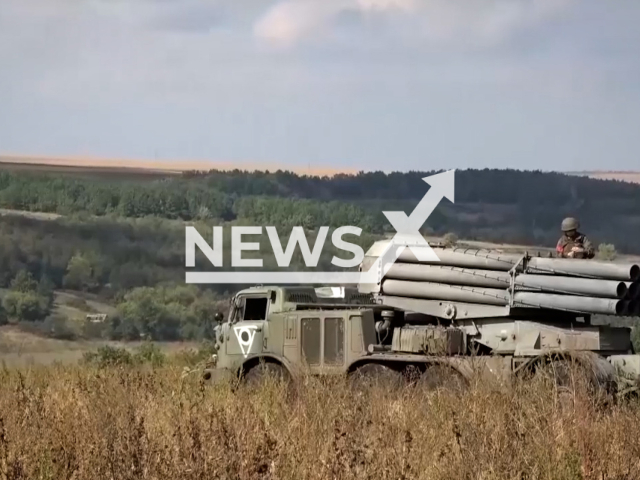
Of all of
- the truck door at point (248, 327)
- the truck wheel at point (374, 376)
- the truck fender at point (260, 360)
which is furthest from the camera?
the truck door at point (248, 327)

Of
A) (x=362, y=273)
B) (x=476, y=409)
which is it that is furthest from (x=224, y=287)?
(x=476, y=409)

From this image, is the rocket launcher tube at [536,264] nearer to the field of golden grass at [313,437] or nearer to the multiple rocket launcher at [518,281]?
the multiple rocket launcher at [518,281]

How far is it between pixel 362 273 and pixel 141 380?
4929mm

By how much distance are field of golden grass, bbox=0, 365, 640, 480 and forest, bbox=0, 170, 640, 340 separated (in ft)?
82.7

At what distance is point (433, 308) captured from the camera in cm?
1622

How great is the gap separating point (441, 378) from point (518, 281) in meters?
1.65

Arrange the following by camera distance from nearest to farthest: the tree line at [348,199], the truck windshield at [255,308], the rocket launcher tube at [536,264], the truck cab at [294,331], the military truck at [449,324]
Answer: the rocket launcher tube at [536,264] < the military truck at [449,324] < the truck cab at [294,331] < the truck windshield at [255,308] < the tree line at [348,199]

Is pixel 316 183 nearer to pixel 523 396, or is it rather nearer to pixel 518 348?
pixel 518 348

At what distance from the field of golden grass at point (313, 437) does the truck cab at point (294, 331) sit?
4.21 metres

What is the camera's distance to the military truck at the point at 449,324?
47.7 feet

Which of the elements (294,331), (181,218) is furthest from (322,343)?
(181,218)

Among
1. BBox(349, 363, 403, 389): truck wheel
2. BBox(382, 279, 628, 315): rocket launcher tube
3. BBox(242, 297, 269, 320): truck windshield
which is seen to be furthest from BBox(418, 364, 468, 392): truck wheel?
BBox(242, 297, 269, 320): truck windshield

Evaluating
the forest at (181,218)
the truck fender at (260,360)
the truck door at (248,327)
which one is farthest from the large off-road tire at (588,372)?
the forest at (181,218)

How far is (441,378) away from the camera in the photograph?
48.5ft
